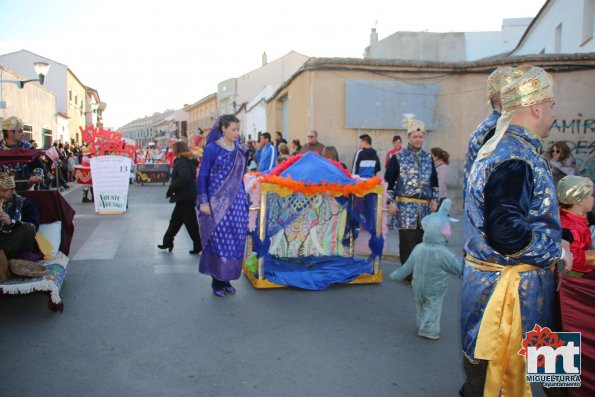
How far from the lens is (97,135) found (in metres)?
13.0

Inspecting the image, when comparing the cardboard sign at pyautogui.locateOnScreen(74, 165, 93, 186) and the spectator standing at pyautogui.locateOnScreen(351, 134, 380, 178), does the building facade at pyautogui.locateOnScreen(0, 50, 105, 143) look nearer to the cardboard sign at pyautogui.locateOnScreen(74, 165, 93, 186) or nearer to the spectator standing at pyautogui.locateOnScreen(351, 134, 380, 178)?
the cardboard sign at pyautogui.locateOnScreen(74, 165, 93, 186)

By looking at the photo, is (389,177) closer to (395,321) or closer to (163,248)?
(395,321)

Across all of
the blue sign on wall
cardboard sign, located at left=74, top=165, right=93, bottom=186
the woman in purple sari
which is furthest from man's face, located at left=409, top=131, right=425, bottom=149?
cardboard sign, located at left=74, top=165, right=93, bottom=186

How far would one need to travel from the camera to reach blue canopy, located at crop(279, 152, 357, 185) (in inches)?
224

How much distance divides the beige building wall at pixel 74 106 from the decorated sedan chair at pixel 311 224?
33193mm

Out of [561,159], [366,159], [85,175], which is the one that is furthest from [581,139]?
[85,175]

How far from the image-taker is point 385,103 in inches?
459

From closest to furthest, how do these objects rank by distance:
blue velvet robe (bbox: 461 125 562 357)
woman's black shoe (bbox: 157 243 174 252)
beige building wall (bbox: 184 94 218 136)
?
blue velvet robe (bbox: 461 125 562 357), woman's black shoe (bbox: 157 243 174 252), beige building wall (bbox: 184 94 218 136)

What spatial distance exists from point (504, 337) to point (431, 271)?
198 centimetres

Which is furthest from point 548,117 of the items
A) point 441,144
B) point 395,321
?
point 441,144

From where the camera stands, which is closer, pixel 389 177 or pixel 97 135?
pixel 389 177

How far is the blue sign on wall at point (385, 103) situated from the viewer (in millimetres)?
11562

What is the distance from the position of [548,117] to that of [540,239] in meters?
0.61

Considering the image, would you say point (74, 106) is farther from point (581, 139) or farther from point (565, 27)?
point (581, 139)
